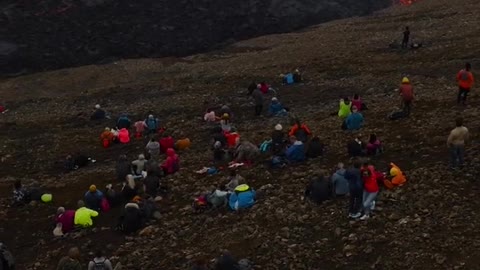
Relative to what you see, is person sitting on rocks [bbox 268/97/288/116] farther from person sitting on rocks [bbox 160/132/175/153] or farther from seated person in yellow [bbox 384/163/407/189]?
seated person in yellow [bbox 384/163/407/189]

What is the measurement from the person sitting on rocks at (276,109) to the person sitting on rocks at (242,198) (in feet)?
51.1

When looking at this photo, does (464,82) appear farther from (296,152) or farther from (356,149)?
(296,152)

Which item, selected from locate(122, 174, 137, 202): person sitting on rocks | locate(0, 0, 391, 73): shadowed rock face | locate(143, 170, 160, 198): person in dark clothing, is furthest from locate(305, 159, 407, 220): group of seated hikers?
locate(0, 0, 391, 73): shadowed rock face

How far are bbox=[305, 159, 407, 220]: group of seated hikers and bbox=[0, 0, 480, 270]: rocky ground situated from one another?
0.46m

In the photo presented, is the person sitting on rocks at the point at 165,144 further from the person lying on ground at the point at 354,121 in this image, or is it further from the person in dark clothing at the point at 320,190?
the person in dark clothing at the point at 320,190

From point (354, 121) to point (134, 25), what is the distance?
178 ft

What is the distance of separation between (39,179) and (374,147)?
19.8m

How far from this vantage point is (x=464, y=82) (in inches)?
1332

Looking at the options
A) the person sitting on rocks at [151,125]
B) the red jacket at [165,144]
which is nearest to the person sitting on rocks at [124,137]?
the person sitting on rocks at [151,125]

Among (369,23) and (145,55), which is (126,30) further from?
(369,23)

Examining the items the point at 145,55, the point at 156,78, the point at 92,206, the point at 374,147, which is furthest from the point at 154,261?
the point at 145,55

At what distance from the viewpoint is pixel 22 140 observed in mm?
45906

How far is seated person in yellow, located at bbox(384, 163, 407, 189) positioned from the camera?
82.8 ft

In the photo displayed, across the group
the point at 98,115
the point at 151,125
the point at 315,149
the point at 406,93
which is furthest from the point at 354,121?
the point at 98,115
